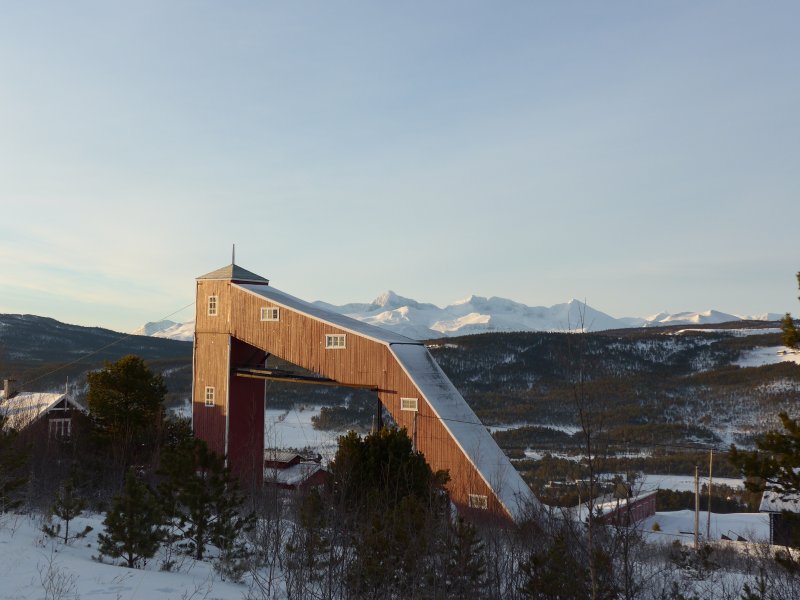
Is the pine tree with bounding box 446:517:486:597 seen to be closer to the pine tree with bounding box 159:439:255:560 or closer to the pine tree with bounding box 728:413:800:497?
the pine tree with bounding box 159:439:255:560

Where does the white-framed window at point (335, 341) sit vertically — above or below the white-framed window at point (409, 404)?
above

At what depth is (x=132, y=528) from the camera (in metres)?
11.6

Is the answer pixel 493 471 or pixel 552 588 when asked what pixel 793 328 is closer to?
pixel 552 588

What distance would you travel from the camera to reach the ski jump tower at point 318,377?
24656 mm

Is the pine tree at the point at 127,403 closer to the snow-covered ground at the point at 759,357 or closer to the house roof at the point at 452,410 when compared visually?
the house roof at the point at 452,410

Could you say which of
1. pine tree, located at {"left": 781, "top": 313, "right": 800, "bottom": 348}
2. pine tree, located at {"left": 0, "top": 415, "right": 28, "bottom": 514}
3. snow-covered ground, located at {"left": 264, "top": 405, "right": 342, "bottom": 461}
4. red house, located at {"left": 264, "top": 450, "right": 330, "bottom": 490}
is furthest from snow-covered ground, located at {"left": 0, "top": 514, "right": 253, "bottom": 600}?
snow-covered ground, located at {"left": 264, "top": 405, "right": 342, "bottom": 461}

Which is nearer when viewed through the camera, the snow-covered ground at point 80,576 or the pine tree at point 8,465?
the snow-covered ground at point 80,576

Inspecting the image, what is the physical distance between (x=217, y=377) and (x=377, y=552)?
22421mm

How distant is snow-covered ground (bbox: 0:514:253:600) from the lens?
9305mm

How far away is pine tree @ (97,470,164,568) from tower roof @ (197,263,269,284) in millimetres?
20421

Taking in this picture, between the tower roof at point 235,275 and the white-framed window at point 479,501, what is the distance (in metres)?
14.3

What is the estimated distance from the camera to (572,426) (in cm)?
9881

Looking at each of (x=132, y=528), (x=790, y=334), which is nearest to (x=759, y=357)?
(x=790, y=334)

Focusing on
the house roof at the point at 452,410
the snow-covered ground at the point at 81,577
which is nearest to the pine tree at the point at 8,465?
the snow-covered ground at the point at 81,577
